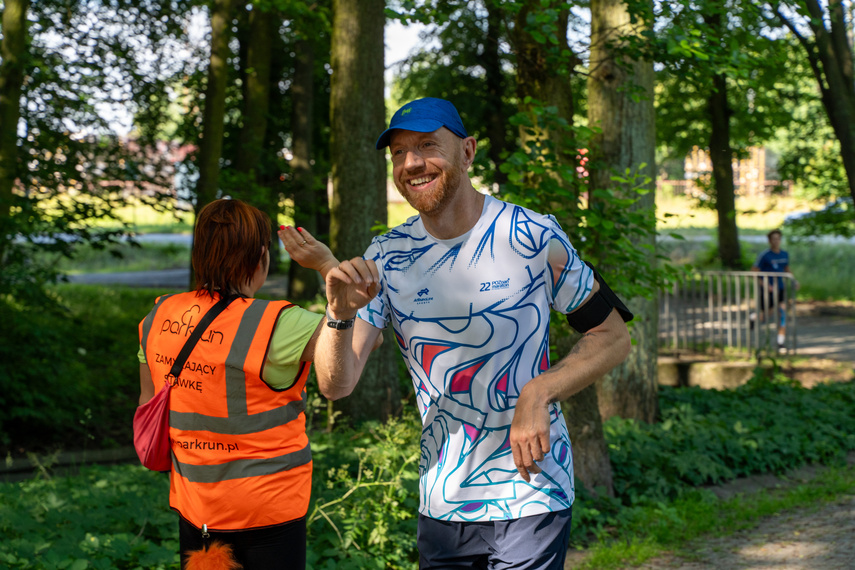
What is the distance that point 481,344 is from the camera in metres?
2.44

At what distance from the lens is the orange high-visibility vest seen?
269 cm

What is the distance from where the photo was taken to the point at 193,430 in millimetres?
2730

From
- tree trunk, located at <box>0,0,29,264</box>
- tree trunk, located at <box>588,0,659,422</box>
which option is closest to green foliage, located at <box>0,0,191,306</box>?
tree trunk, located at <box>0,0,29,264</box>

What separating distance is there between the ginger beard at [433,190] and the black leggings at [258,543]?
118 cm

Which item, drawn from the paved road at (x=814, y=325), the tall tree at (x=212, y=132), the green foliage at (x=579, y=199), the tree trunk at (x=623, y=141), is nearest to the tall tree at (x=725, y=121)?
the tree trunk at (x=623, y=141)

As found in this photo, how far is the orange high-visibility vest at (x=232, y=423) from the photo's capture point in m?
2.69

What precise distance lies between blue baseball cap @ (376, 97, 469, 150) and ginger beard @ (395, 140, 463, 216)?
118 mm

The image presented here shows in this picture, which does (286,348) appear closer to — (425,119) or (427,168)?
(427,168)

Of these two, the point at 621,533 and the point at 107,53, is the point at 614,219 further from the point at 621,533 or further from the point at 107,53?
the point at 107,53

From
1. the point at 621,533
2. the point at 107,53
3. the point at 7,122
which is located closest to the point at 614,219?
the point at 621,533

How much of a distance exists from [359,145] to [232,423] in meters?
5.32

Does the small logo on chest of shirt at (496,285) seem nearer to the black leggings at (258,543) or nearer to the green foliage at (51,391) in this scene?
the black leggings at (258,543)

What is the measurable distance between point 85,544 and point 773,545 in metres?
4.41

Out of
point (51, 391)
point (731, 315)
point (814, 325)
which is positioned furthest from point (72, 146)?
point (814, 325)
